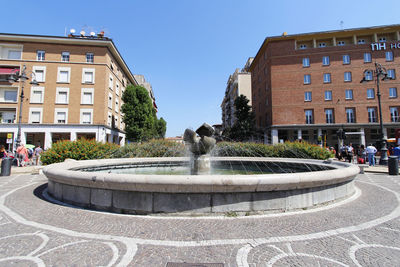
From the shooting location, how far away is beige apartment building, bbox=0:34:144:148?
88.0ft

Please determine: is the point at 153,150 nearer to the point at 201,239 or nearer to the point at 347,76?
the point at 201,239

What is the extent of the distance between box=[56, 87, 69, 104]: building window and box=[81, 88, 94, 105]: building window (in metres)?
2.15

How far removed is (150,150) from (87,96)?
63.6 ft

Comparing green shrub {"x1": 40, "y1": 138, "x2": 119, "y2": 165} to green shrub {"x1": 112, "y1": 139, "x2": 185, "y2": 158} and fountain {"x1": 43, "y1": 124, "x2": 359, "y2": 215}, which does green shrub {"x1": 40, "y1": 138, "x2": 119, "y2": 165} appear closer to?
green shrub {"x1": 112, "y1": 139, "x2": 185, "y2": 158}

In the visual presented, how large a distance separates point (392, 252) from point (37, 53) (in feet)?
127

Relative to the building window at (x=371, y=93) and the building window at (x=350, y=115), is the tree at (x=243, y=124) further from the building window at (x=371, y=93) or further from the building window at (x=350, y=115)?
the building window at (x=371, y=93)

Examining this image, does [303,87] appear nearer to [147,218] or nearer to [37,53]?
[147,218]

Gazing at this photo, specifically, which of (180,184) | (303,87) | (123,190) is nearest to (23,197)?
(123,190)

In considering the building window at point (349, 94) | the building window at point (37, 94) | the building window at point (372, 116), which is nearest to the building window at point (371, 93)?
the building window at point (372, 116)

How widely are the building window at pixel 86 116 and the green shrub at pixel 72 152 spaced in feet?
58.4

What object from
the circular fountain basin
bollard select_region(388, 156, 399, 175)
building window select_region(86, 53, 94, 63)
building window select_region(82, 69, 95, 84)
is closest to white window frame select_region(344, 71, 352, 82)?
bollard select_region(388, 156, 399, 175)

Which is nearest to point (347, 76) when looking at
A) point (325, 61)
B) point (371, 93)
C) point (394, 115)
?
point (325, 61)

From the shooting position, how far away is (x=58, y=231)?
311 cm

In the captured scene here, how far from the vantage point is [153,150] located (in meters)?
15.0
